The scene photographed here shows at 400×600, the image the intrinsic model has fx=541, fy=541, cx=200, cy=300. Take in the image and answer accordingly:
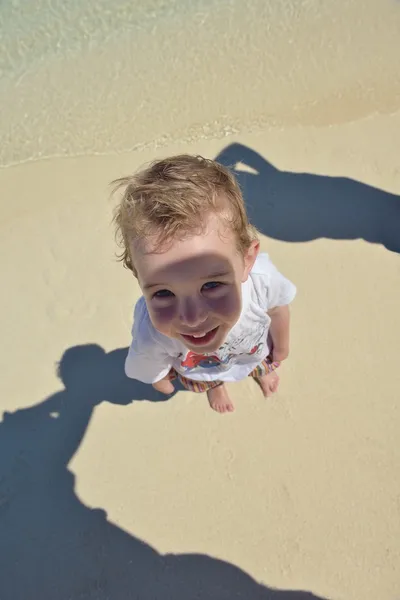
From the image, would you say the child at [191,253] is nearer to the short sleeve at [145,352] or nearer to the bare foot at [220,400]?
the short sleeve at [145,352]

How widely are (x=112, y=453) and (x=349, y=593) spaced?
Result: 4.25 feet

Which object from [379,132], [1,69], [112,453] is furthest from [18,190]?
[379,132]

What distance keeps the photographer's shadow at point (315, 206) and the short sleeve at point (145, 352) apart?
136cm

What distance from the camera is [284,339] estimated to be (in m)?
2.26

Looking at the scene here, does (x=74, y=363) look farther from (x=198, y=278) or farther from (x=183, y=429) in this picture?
(x=198, y=278)

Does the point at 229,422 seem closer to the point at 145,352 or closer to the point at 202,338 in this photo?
the point at 145,352

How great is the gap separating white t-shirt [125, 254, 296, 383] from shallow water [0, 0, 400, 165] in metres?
1.90

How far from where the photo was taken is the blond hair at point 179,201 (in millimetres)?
1418

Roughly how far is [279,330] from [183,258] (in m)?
0.87

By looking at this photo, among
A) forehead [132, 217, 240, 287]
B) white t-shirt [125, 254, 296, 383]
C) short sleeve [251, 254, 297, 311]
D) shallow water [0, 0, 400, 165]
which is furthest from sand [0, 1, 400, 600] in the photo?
forehead [132, 217, 240, 287]

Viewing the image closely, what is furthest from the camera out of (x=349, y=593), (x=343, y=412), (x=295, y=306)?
(x=295, y=306)

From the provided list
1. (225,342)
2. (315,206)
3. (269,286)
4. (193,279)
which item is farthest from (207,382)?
(315,206)

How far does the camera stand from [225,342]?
1.89 m

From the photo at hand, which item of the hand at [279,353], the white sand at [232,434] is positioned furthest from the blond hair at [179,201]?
the white sand at [232,434]
